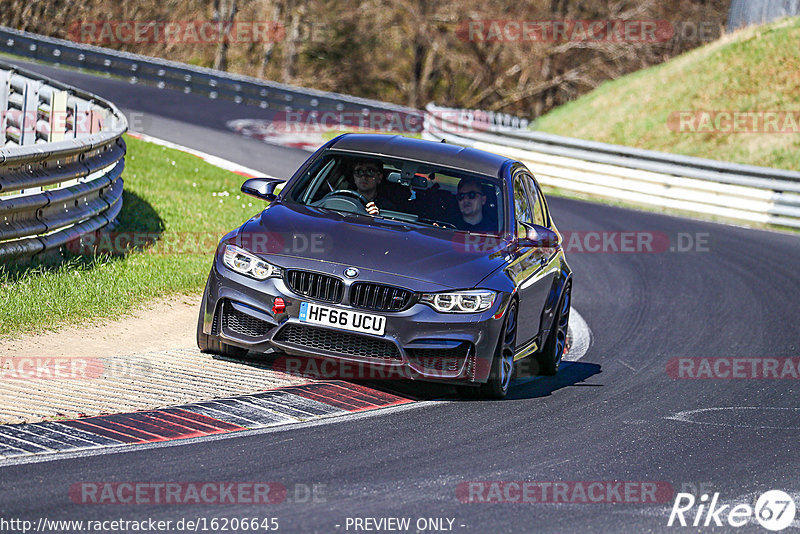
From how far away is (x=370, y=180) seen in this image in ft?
27.8

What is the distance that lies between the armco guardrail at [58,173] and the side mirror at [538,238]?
13.3 feet

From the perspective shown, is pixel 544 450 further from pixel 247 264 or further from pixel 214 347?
pixel 214 347

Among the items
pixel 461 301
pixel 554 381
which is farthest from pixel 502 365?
pixel 554 381

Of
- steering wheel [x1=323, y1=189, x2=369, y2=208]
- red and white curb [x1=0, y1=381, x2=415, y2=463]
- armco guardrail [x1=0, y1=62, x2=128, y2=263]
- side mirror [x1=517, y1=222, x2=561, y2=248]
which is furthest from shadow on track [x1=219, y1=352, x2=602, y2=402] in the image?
armco guardrail [x1=0, y1=62, x2=128, y2=263]

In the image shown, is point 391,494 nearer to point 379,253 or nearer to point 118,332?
point 379,253

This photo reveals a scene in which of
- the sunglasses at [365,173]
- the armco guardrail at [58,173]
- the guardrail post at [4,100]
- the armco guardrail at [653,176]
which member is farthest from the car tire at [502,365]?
the armco guardrail at [653,176]

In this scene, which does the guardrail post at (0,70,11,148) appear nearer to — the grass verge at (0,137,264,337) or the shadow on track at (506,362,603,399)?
the grass verge at (0,137,264,337)

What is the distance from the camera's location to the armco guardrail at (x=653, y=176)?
844 inches

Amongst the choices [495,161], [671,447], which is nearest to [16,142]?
[495,161]

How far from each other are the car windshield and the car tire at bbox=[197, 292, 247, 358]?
4.05 feet

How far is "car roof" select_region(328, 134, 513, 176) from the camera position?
8617 millimetres

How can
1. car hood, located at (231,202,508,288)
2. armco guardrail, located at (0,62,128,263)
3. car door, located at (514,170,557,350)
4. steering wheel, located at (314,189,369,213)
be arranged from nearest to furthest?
car hood, located at (231,202,508,288), car door, located at (514,170,557,350), steering wheel, located at (314,189,369,213), armco guardrail, located at (0,62,128,263)

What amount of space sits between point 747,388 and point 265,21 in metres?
51.6

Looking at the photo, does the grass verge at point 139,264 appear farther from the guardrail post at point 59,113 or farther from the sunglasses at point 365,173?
the sunglasses at point 365,173
